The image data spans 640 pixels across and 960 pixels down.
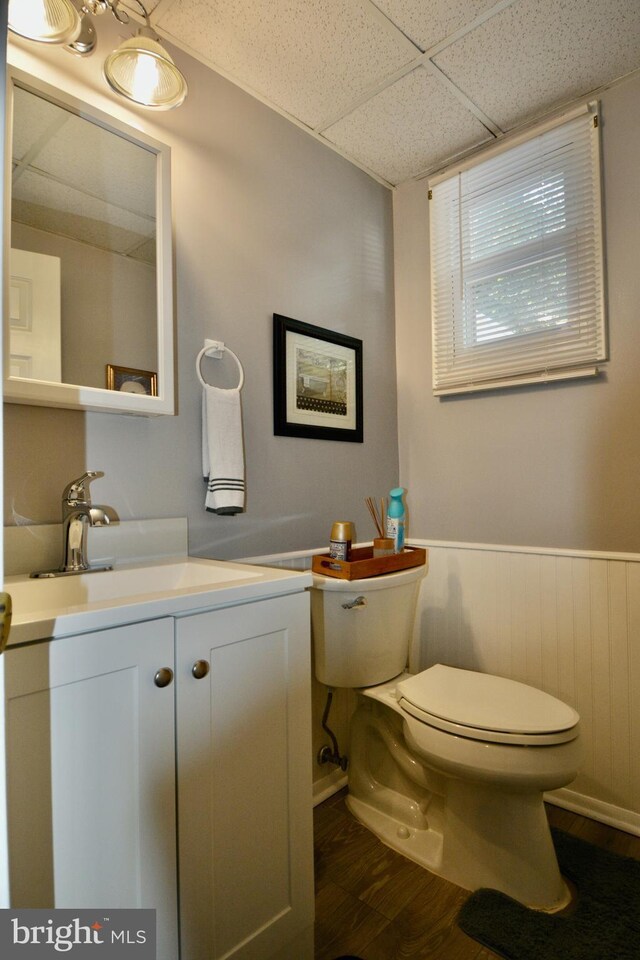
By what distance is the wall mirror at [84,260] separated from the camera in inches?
42.9

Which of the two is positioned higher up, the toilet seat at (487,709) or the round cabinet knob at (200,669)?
the round cabinet knob at (200,669)

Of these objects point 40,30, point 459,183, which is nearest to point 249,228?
point 40,30

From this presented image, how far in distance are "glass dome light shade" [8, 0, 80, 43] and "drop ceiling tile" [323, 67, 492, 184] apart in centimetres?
98

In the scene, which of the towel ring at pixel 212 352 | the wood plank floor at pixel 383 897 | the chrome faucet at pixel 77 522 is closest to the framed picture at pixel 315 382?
the towel ring at pixel 212 352

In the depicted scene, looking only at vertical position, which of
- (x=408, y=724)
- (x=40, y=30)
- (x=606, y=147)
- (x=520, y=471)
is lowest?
(x=408, y=724)

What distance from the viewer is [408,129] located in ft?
6.12

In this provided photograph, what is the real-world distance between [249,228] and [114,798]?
154cm

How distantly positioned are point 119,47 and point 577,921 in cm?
235

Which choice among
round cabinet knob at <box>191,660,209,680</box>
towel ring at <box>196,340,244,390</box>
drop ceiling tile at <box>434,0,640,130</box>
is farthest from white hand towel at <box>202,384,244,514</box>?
drop ceiling tile at <box>434,0,640,130</box>

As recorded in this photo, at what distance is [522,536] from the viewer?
1863mm

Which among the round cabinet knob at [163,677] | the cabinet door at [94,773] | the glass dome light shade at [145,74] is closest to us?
the cabinet door at [94,773]

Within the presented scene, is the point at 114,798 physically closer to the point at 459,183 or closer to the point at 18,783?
the point at 18,783

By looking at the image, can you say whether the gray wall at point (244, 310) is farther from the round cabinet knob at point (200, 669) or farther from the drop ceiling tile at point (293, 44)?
the round cabinet knob at point (200, 669)

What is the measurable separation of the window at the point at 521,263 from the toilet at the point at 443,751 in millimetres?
900
